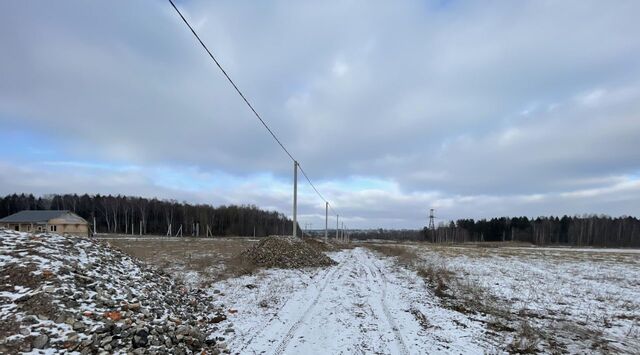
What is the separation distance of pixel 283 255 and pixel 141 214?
10257cm

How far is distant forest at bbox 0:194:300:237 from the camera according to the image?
339 feet

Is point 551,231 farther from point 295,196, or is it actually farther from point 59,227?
point 59,227

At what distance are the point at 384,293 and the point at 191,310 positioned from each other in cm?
757

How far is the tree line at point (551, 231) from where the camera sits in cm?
11488

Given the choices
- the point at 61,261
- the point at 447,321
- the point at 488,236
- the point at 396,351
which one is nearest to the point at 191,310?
the point at 61,261

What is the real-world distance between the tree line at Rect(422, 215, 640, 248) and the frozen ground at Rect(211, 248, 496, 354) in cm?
11820

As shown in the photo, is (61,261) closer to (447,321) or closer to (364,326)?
(364,326)

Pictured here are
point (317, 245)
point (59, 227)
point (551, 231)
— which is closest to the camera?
point (317, 245)

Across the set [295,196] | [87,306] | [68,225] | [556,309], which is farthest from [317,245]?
[68,225]

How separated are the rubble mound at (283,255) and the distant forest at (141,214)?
8216 centimetres

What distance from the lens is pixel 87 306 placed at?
7395mm

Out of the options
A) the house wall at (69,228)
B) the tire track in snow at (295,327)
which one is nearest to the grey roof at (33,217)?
the house wall at (69,228)

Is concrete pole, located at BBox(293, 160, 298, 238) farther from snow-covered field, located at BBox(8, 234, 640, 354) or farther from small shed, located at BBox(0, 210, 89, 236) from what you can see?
small shed, located at BBox(0, 210, 89, 236)

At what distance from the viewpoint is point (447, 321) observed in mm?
9781
